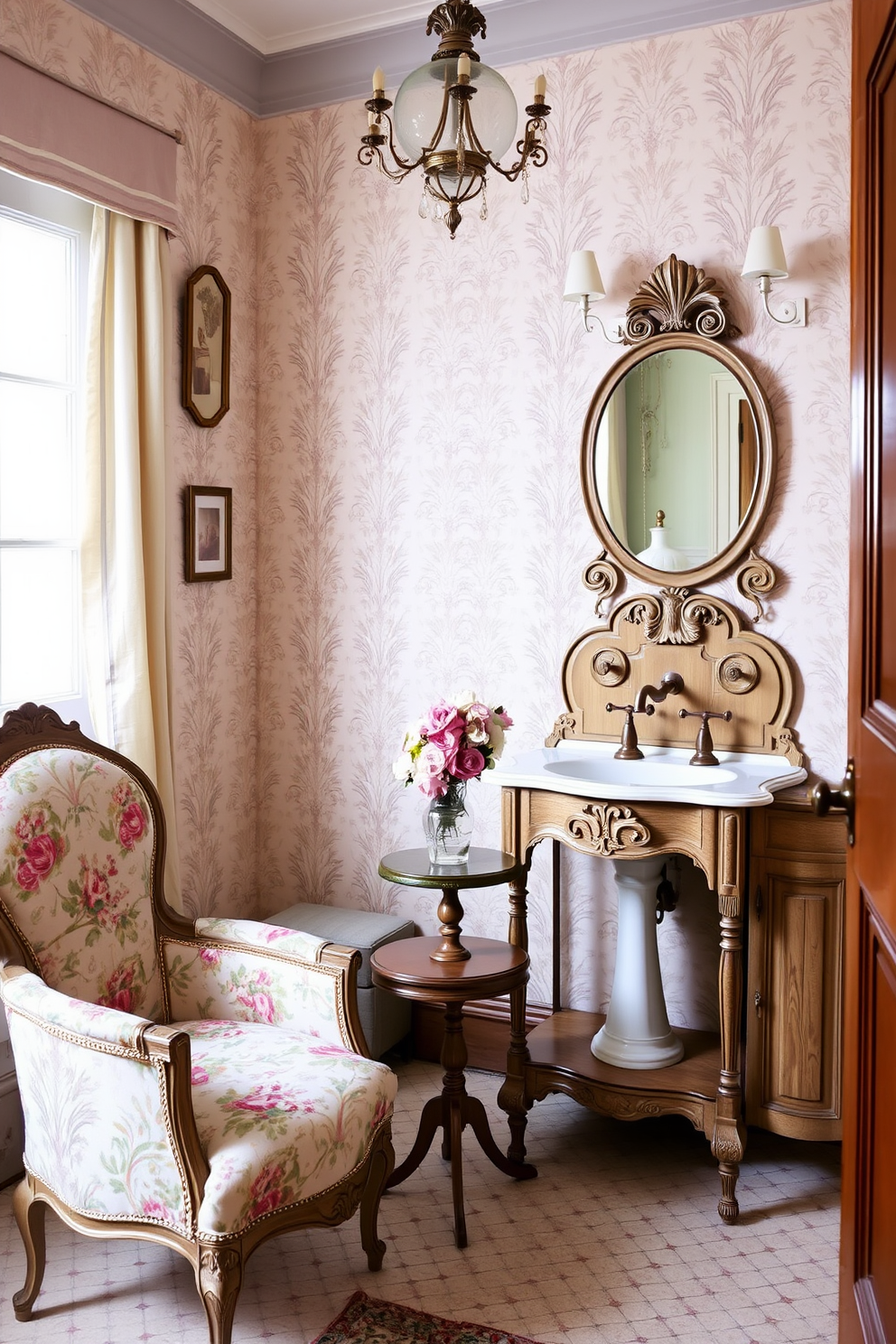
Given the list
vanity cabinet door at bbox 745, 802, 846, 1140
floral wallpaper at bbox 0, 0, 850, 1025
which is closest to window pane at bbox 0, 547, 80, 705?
floral wallpaper at bbox 0, 0, 850, 1025

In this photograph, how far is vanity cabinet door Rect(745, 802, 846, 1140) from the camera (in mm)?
2656

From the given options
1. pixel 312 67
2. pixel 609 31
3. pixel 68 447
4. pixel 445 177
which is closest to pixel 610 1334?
pixel 445 177

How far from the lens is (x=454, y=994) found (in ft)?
7.94

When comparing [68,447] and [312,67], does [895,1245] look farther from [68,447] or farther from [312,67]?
[312,67]

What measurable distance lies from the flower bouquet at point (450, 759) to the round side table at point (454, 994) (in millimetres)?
228

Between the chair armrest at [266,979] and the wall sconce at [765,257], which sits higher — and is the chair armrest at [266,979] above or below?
below

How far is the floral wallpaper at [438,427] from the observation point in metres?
2.94

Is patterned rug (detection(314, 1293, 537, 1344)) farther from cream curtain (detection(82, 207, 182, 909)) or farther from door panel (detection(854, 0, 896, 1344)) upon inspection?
cream curtain (detection(82, 207, 182, 909))

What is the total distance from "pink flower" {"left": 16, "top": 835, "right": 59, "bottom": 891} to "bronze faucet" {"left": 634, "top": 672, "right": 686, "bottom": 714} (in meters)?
1.50

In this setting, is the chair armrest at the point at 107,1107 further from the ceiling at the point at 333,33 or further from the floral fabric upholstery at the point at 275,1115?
the ceiling at the point at 333,33

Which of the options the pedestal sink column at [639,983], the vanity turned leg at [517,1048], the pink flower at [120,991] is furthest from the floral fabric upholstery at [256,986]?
the pedestal sink column at [639,983]

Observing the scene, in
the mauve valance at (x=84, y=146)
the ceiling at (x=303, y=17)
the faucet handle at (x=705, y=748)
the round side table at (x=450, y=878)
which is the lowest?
the round side table at (x=450, y=878)

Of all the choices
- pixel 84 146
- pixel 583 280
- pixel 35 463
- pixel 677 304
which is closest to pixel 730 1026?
pixel 677 304

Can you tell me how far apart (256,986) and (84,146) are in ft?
6.71
